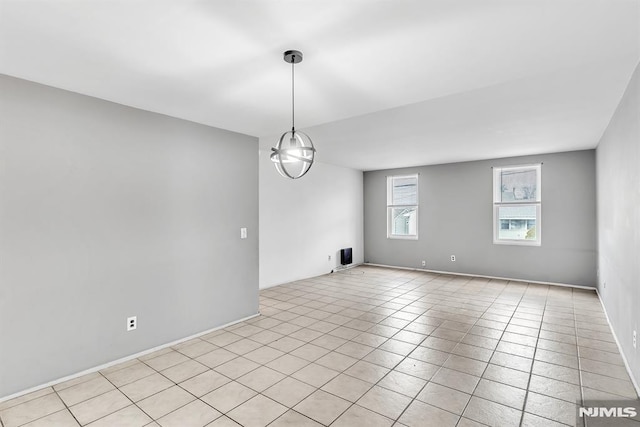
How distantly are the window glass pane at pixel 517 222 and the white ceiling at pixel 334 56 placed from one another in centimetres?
286

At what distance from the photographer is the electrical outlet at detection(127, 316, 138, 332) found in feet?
9.58

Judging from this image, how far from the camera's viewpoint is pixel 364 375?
8.56ft

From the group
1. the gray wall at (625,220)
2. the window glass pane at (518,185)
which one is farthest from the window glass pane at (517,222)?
the gray wall at (625,220)

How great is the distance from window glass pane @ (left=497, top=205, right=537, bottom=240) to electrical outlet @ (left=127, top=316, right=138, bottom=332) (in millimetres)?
6244

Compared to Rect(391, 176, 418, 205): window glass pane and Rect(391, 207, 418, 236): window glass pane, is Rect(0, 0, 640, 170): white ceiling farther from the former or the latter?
Rect(391, 207, 418, 236): window glass pane

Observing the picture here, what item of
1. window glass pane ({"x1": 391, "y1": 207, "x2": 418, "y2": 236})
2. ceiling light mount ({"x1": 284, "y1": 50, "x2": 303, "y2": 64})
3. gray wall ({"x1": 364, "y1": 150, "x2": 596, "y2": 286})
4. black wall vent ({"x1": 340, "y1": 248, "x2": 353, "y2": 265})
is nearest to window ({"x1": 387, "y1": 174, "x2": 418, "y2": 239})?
window glass pane ({"x1": 391, "y1": 207, "x2": 418, "y2": 236})

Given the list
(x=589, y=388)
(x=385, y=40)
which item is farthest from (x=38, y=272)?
(x=589, y=388)

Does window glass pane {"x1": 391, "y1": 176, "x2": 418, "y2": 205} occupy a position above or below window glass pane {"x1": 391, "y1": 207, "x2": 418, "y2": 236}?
above

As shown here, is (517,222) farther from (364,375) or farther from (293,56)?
(293,56)

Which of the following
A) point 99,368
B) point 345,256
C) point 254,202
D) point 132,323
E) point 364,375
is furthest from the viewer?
point 345,256

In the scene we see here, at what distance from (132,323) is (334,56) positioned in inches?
112

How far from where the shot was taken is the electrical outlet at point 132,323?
9.58 feet

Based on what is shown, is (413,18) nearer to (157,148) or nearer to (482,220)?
(157,148)

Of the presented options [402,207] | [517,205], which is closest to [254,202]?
[402,207]
